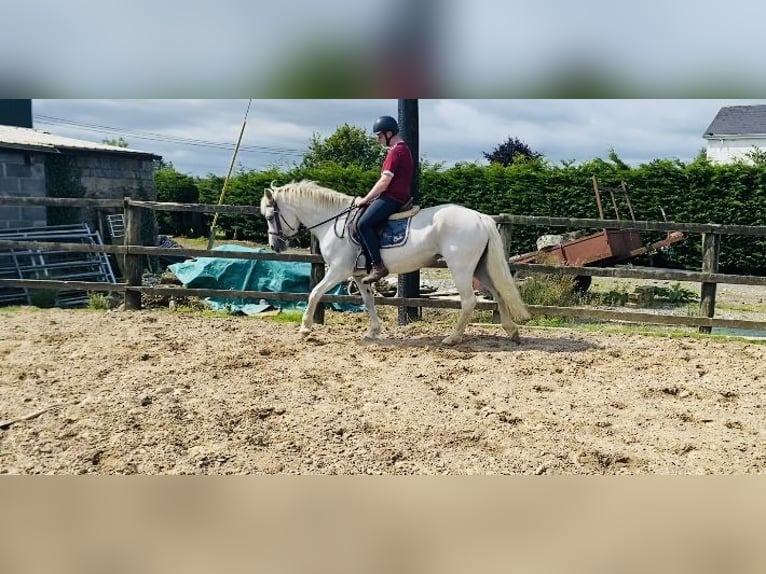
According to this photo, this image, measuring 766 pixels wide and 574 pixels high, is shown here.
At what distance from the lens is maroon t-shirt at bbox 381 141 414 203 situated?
530cm

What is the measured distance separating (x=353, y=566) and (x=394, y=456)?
2.35 m

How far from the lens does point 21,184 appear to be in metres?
11.8

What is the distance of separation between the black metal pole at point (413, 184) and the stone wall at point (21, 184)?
7620mm

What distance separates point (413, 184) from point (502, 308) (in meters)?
1.40

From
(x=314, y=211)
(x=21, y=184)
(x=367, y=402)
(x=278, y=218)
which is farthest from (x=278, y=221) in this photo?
(x=21, y=184)

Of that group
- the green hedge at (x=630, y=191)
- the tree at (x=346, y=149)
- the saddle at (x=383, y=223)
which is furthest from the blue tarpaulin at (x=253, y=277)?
the tree at (x=346, y=149)

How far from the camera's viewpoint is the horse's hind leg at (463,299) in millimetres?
5496

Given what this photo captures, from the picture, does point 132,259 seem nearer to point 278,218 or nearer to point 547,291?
point 278,218

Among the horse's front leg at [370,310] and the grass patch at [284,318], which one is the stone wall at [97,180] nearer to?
the grass patch at [284,318]

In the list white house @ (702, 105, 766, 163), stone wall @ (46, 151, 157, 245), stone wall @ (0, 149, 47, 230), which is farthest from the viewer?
white house @ (702, 105, 766, 163)

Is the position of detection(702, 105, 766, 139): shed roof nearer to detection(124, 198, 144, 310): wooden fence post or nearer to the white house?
the white house

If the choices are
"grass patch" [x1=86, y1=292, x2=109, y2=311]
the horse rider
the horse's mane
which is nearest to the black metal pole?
the horse rider

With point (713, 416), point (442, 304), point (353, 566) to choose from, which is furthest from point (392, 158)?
point (353, 566)
